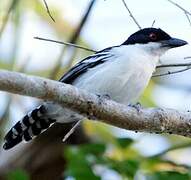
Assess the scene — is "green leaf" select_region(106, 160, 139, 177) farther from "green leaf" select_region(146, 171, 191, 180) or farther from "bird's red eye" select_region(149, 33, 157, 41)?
"bird's red eye" select_region(149, 33, 157, 41)

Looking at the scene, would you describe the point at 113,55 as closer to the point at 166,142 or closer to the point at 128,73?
the point at 128,73

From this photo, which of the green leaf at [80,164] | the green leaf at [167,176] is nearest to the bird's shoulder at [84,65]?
the green leaf at [80,164]

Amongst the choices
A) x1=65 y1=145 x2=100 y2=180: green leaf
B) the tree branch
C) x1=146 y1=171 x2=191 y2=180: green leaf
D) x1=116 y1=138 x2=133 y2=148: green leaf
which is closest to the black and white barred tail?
x1=65 y1=145 x2=100 y2=180: green leaf

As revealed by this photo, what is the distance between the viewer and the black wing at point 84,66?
4.53 meters

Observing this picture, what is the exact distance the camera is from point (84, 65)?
4.59 m

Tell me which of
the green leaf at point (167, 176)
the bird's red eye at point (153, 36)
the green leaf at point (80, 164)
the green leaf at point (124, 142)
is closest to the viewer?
the green leaf at point (167, 176)

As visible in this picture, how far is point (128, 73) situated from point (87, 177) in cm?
81

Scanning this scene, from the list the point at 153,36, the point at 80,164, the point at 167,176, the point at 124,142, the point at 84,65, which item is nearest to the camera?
the point at 167,176

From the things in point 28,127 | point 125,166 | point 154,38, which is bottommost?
point 28,127

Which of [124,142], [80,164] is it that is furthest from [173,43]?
[80,164]

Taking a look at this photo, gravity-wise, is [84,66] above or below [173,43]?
below

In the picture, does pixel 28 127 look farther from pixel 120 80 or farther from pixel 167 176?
pixel 167 176

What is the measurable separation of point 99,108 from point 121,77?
0.82m

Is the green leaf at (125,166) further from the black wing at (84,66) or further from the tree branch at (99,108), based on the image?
the black wing at (84,66)
